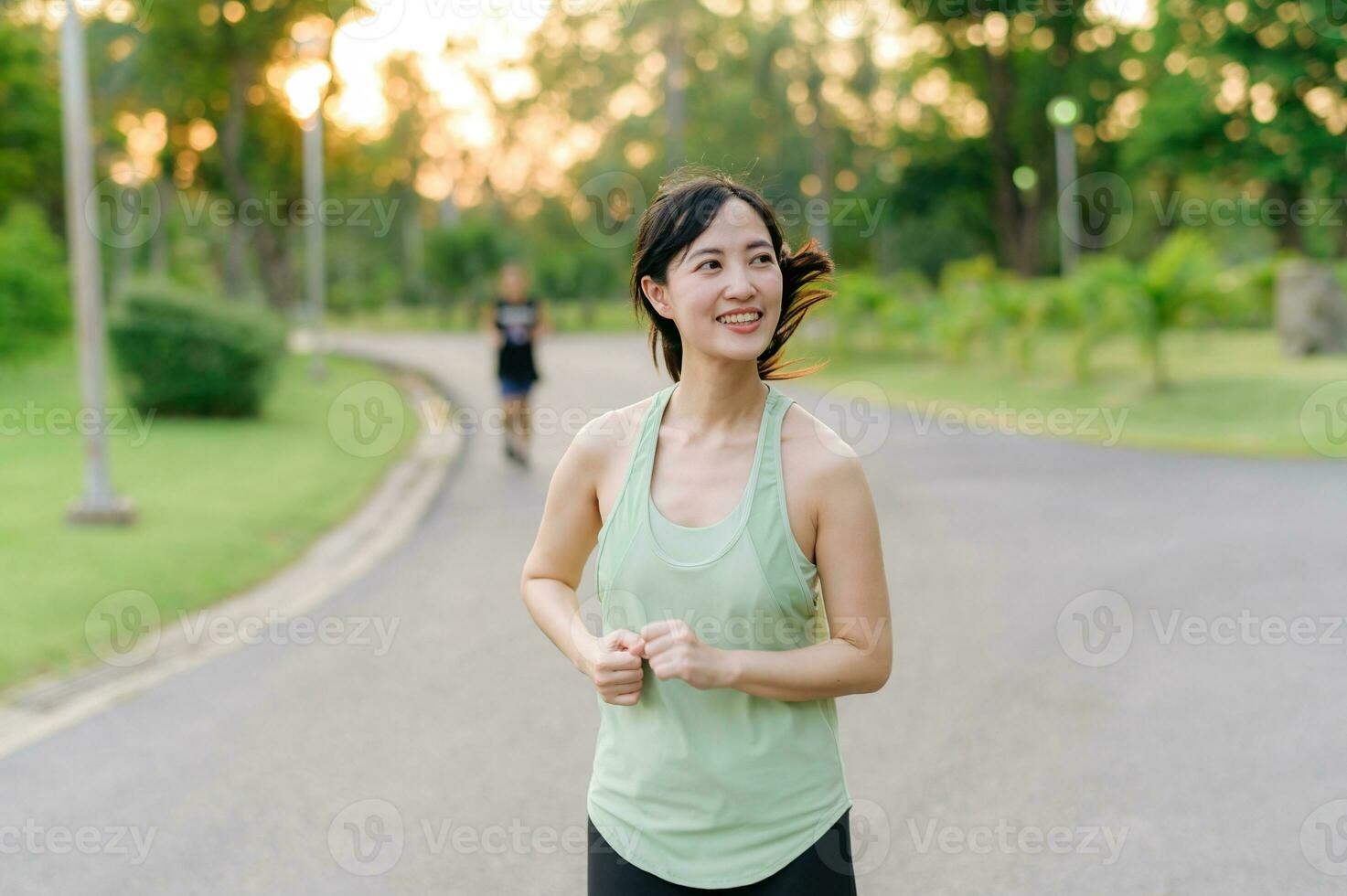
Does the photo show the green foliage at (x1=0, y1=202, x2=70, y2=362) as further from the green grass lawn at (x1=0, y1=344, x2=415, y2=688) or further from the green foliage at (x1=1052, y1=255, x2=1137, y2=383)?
the green foliage at (x1=1052, y1=255, x2=1137, y2=383)

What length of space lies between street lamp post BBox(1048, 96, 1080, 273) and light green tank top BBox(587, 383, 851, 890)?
2538 centimetres

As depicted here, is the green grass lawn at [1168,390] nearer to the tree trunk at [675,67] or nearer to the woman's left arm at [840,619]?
the woman's left arm at [840,619]

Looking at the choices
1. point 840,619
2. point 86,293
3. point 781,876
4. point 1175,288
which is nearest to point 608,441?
point 840,619

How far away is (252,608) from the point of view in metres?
8.99

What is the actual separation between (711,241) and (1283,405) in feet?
57.8

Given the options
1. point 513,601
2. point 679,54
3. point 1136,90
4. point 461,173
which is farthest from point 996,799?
point 461,173

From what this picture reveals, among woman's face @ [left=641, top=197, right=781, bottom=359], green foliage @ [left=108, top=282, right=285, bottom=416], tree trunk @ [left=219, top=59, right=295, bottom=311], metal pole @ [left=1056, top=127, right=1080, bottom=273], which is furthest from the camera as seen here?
metal pole @ [left=1056, top=127, right=1080, bottom=273]

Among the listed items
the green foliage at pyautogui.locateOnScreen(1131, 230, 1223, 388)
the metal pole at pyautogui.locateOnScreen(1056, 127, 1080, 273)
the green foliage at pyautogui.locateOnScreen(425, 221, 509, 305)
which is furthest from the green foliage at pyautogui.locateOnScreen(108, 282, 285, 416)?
the green foliage at pyautogui.locateOnScreen(425, 221, 509, 305)

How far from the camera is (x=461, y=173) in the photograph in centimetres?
7669

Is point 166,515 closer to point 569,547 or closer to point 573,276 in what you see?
point 569,547

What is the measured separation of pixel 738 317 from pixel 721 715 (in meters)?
0.64

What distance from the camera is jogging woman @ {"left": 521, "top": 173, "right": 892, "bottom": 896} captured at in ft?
7.32

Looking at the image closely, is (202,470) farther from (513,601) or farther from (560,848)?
(560,848)

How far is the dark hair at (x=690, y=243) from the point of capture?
2338 mm
